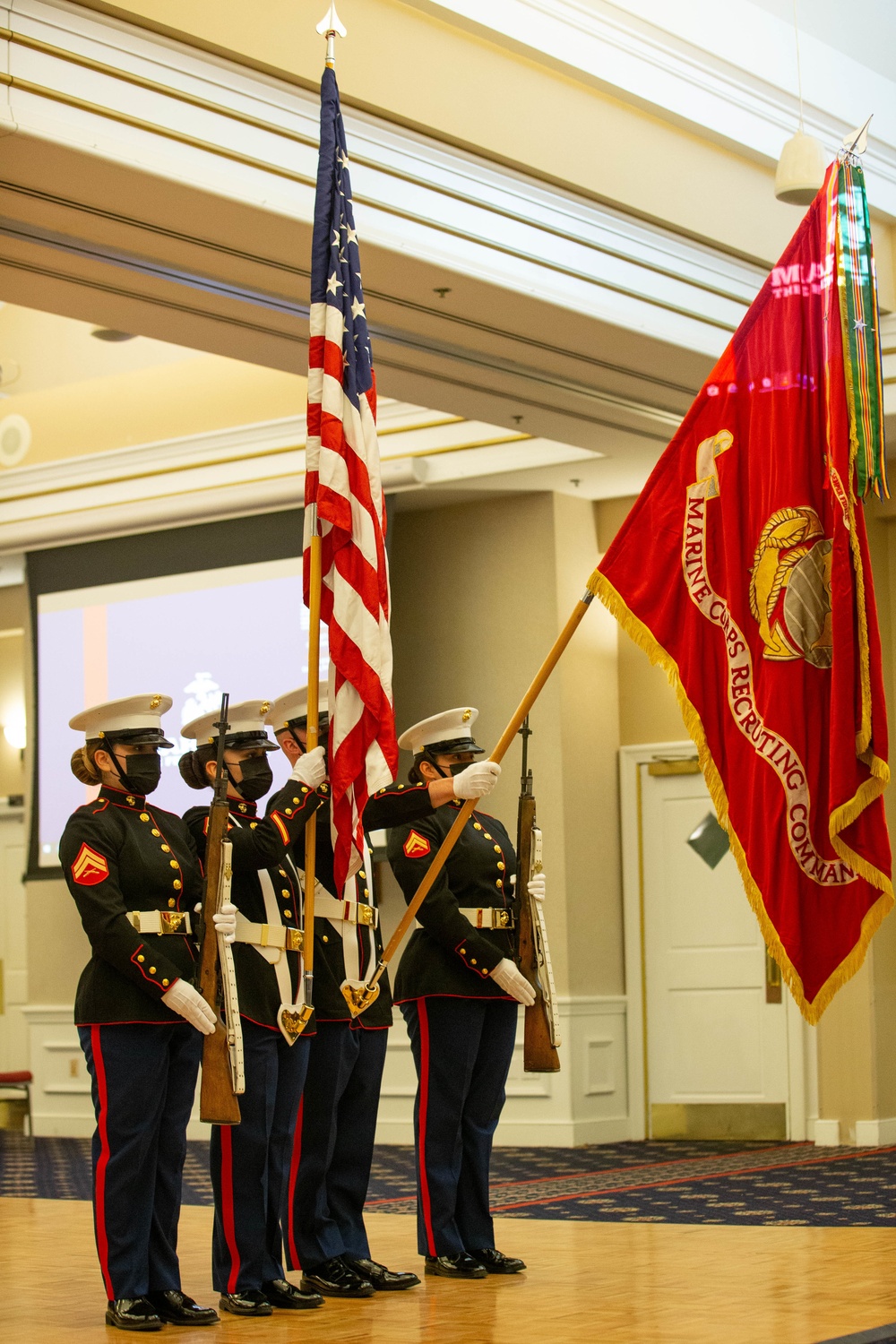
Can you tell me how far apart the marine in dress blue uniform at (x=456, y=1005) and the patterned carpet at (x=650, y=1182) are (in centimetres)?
141

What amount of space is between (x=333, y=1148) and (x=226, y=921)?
0.84 m

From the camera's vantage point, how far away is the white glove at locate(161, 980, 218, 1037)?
392 centimetres

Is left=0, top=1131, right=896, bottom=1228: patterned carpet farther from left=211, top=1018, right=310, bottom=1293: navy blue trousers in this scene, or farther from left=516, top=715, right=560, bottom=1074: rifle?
left=211, top=1018, right=310, bottom=1293: navy blue trousers

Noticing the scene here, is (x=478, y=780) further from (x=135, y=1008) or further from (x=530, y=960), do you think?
(x=135, y=1008)

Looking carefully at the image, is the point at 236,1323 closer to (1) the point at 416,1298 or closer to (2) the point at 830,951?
(1) the point at 416,1298

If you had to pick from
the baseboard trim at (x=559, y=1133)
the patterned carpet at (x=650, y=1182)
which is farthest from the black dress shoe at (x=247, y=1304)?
the baseboard trim at (x=559, y=1133)

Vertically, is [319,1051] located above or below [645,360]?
below

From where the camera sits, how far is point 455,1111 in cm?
464

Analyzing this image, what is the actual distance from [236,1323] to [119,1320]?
26 cm

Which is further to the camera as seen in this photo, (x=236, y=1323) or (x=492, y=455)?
(x=492, y=455)

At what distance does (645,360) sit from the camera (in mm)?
7180

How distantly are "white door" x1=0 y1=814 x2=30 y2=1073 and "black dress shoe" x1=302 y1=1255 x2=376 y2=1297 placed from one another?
7192mm

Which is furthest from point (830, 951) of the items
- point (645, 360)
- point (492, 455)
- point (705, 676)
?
point (492, 455)

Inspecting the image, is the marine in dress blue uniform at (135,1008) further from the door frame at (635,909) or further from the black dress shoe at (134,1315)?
the door frame at (635,909)
